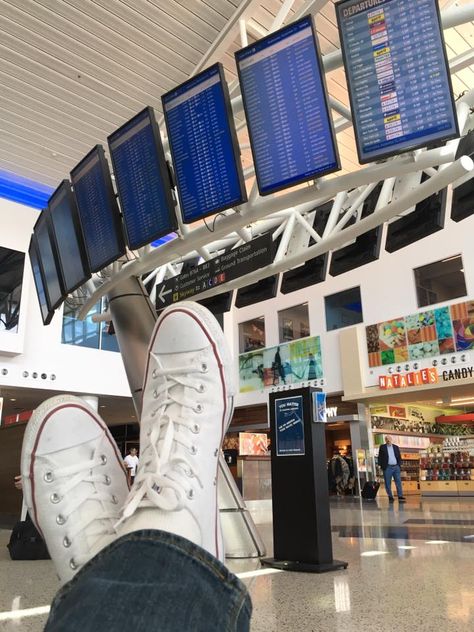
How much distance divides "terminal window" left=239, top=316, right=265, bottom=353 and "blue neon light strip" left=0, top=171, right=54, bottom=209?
979 centimetres

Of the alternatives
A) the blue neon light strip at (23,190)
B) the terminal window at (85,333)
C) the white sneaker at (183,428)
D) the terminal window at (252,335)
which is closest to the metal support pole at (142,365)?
the white sneaker at (183,428)

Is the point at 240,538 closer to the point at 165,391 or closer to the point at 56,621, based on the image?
the point at 165,391

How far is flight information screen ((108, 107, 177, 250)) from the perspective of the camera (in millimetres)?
4492

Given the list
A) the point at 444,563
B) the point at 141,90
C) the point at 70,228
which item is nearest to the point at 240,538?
the point at 444,563

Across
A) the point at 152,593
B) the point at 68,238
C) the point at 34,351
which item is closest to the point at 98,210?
the point at 68,238

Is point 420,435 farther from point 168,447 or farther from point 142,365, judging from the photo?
point 168,447

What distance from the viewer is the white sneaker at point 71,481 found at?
149 cm

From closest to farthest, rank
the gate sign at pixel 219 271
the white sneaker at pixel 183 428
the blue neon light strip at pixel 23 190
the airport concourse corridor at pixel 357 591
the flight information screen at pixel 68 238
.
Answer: the white sneaker at pixel 183 428, the airport concourse corridor at pixel 357 591, the gate sign at pixel 219 271, the flight information screen at pixel 68 238, the blue neon light strip at pixel 23 190

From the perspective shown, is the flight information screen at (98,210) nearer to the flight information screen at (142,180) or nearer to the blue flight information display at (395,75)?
the flight information screen at (142,180)

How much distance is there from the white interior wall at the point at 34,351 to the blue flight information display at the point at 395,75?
11266 mm

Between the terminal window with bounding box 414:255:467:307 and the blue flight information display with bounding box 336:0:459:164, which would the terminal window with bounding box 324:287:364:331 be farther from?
the blue flight information display with bounding box 336:0:459:164

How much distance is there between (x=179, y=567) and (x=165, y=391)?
83cm

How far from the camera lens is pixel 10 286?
43.4 ft

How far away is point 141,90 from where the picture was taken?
8.05 m
